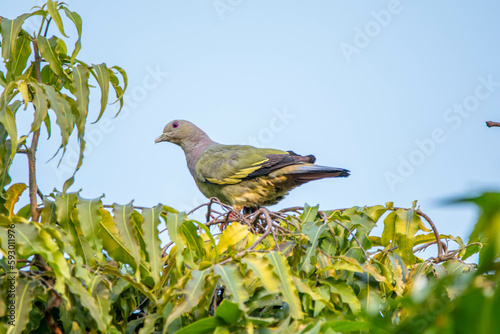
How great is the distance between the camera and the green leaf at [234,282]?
1.82 meters

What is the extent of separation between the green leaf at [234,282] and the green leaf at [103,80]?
1.08 m

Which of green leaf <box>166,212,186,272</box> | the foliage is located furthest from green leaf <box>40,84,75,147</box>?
green leaf <box>166,212,186,272</box>

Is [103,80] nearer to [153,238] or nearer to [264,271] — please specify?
[153,238]

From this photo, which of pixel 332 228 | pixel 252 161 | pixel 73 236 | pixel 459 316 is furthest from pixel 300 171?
pixel 459 316

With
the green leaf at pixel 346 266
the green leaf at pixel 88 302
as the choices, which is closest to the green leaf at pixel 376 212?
the green leaf at pixel 346 266

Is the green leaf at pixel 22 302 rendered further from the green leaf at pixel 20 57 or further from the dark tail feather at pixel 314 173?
the dark tail feather at pixel 314 173

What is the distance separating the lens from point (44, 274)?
2004mm

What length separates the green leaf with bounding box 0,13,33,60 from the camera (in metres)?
2.46

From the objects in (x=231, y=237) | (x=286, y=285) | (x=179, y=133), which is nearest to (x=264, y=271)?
(x=286, y=285)

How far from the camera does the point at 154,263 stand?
80.0 inches

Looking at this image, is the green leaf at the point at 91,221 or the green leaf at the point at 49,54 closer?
the green leaf at the point at 91,221

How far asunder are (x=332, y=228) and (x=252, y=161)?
12.1ft

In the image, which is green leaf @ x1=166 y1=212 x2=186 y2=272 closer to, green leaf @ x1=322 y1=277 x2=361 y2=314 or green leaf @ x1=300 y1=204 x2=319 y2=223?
green leaf @ x1=322 y1=277 x2=361 y2=314

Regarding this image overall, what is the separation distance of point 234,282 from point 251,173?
443 centimetres
